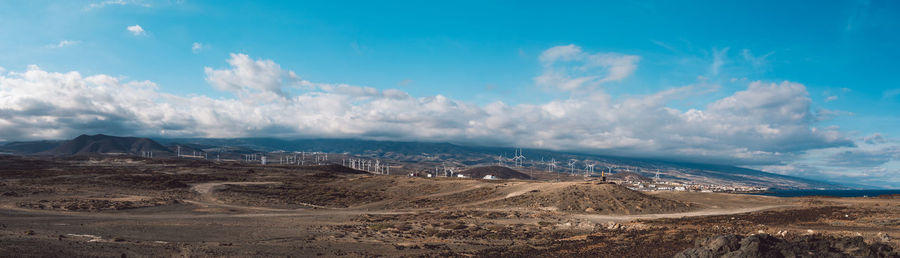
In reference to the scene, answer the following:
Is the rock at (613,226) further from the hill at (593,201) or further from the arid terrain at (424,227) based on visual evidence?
the hill at (593,201)

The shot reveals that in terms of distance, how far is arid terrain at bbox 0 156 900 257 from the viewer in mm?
23703

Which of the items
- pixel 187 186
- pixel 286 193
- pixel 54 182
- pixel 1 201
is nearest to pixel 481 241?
pixel 286 193

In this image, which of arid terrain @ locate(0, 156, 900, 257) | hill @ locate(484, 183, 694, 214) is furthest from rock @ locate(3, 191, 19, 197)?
hill @ locate(484, 183, 694, 214)

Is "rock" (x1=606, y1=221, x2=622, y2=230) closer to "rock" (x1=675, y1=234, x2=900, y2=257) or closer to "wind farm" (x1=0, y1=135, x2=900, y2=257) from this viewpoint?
"wind farm" (x1=0, y1=135, x2=900, y2=257)

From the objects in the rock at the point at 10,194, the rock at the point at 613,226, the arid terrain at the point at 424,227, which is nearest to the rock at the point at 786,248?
the arid terrain at the point at 424,227

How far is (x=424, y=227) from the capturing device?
3606 cm

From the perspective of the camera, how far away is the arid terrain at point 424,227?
2370 centimetres

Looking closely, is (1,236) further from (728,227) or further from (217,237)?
(728,227)

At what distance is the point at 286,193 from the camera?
226ft

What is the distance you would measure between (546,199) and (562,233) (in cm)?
2167

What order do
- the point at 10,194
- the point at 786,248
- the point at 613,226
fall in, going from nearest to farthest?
the point at 786,248 → the point at 613,226 → the point at 10,194

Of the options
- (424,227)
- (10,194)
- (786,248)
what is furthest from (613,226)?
(10,194)

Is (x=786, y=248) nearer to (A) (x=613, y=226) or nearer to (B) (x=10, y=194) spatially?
(A) (x=613, y=226)

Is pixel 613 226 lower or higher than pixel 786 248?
lower
